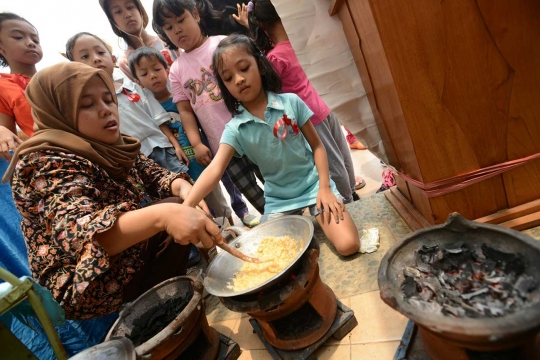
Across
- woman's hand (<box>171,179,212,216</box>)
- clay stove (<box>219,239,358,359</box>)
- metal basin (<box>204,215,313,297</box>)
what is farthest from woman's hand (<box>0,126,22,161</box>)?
clay stove (<box>219,239,358,359</box>)

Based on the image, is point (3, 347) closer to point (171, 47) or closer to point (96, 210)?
point (96, 210)

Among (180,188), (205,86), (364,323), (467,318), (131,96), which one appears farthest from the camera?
(131,96)

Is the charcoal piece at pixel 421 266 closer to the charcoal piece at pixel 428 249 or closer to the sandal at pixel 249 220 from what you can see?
the charcoal piece at pixel 428 249

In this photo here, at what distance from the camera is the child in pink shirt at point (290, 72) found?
2.34 metres

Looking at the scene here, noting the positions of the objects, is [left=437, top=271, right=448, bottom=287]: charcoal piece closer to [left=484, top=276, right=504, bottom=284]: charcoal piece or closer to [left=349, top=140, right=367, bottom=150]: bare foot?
[left=484, top=276, right=504, bottom=284]: charcoal piece

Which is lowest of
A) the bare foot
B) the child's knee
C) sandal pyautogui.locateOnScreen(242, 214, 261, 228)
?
the bare foot

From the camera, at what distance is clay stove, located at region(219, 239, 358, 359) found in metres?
1.19

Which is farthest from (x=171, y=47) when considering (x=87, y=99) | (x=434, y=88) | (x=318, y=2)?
(x=434, y=88)

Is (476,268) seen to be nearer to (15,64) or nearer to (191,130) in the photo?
(191,130)

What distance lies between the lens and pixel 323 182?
193 cm

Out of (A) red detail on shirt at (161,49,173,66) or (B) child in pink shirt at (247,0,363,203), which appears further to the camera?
(A) red detail on shirt at (161,49,173,66)

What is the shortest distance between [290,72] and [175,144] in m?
1.28


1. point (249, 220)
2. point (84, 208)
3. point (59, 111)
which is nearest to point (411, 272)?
point (84, 208)

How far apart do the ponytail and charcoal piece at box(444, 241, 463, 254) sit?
1.96m
